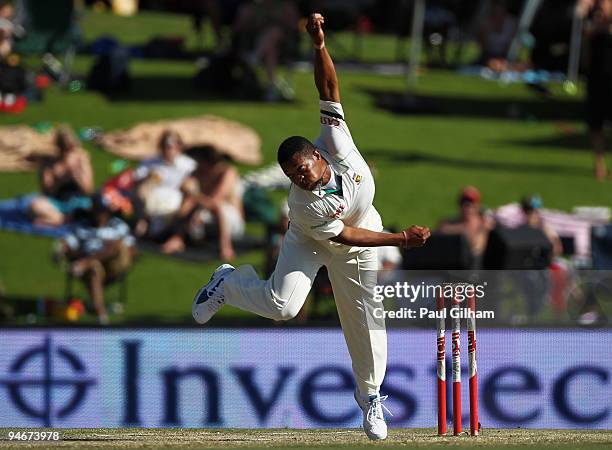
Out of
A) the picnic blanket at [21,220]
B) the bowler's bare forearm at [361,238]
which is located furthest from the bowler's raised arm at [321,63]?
the picnic blanket at [21,220]

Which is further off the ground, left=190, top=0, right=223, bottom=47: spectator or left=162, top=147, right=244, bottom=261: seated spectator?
left=190, top=0, right=223, bottom=47: spectator

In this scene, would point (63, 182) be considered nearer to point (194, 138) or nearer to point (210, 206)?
point (210, 206)

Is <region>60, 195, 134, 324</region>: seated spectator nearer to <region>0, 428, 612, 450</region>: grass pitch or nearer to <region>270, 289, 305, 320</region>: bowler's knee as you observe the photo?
<region>0, 428, 612, 450</region>: grass pitch

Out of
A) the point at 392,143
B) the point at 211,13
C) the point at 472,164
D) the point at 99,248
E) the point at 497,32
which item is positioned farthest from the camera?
the point at 497,32

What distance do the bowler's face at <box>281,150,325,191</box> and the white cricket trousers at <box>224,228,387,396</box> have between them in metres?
0.52

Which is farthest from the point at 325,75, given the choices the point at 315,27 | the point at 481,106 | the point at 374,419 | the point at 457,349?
the point at 481,106

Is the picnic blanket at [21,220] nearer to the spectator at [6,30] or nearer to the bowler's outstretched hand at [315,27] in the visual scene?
the spectator at [6,30]

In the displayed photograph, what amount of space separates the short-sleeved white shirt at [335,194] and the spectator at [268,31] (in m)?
10.6

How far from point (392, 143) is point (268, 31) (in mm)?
2363

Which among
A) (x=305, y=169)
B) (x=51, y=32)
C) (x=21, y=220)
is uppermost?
(x=305, y=169)

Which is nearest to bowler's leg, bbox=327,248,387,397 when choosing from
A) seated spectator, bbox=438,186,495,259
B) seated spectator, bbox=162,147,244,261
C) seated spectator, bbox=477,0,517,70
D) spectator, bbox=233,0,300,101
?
seated spectator, bbox=438,186,495,259

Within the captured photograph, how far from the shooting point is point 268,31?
1852cm

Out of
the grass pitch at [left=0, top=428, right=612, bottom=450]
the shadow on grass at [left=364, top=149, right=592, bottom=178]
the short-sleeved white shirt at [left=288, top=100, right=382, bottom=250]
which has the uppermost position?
the short-sleeved white shirt at [left=288, top=100, right=382, bottom=250]

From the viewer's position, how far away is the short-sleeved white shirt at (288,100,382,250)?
7.85 meters
